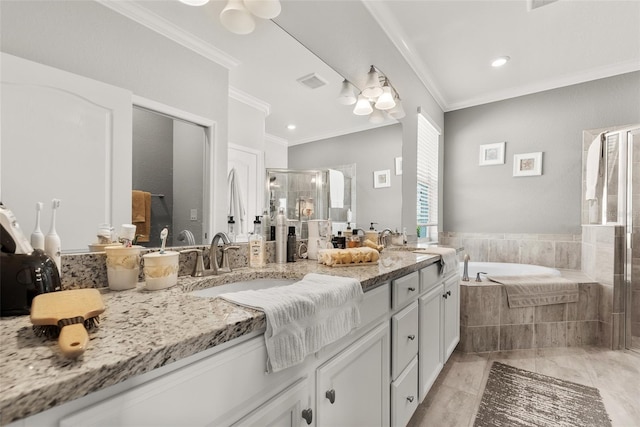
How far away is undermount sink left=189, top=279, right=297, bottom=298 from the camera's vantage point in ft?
3.46

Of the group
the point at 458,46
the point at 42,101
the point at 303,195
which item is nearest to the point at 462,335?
the point at 303,195

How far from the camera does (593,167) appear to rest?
9.54 ft

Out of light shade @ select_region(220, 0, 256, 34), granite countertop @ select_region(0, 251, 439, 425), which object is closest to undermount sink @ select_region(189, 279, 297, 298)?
granite countertop @ select_region(0, 251, 439, 425)

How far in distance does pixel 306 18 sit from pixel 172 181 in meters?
1.22

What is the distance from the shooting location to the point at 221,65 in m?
1.26

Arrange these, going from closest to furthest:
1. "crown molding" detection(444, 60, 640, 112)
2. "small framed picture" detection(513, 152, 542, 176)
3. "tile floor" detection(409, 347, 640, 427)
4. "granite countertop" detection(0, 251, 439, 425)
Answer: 1. "granite countertop" detection(0, 251, 439, 425)
2. "tile floor" detection(409, 347, 640, 427)
3. "crown molding" detection(444, 60, 640, 112)
4. "small framed picture" detection(513, 152, 542, 176)

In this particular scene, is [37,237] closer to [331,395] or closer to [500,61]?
[331,395]

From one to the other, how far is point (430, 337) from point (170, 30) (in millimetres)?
1922

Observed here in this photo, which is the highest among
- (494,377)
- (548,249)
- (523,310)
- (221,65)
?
(221,65)

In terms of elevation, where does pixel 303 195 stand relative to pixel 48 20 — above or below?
below

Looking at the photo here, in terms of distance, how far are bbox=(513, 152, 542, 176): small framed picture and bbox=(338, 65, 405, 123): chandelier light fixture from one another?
2005 millimetres

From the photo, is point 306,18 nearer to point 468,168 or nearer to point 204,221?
point 204,221

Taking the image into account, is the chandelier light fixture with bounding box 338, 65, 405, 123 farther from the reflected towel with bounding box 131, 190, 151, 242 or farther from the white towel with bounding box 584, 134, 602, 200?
the white towel with bounding box 584, 134, 602, 200

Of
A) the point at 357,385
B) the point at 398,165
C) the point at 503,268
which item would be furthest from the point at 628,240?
the point at 357,385
